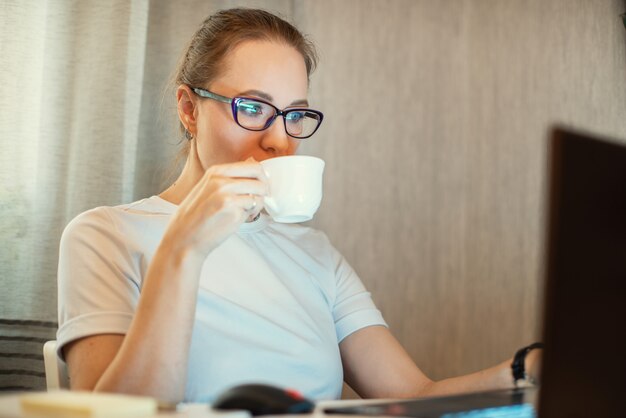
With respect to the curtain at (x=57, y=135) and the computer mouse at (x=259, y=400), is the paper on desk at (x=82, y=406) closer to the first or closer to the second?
the computer mouse at (x=259, y=400)

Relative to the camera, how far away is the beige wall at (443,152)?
2.17 meters

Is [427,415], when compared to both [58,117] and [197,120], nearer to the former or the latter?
[197,120]

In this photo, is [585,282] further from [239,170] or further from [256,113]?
[256,113]

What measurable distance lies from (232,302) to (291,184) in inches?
12.7

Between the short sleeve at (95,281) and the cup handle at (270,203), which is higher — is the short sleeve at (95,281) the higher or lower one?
the lower one

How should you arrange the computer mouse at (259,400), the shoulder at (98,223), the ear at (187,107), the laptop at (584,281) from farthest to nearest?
the ear at (187,107), the shoulder at (98,223), the computer mouse at (259,400), the laptop at (584,281)

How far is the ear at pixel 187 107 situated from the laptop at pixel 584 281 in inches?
40.6

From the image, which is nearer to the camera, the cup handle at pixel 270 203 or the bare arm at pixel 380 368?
the cup handle at pixel 270 203

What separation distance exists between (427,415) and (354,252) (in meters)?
1.43

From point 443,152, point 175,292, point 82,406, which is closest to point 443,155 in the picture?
point 443,152

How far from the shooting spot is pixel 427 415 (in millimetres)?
804

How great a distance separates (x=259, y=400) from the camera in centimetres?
75

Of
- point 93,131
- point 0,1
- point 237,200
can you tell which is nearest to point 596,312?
point 237,200

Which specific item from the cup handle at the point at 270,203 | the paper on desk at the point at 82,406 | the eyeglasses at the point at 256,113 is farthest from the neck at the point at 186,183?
the paper on desk at the point at 82,406
